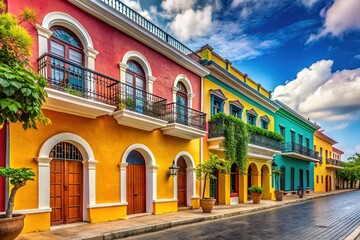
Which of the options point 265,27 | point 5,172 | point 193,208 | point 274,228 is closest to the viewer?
point 5,172

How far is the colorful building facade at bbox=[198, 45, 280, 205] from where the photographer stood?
51.7 ft

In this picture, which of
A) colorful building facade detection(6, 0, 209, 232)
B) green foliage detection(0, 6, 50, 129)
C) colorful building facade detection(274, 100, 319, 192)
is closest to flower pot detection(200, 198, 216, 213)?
colorful building facade detection(6, 0, 209, 232)

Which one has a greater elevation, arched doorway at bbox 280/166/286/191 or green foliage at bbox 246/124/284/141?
green foliage at bbox 246/124/284/141

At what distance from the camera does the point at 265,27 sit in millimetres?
12391

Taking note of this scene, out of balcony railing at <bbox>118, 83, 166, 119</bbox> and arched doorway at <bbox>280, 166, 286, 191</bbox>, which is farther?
arched doorway at <bbox>280, 166, 286, 191</bbox>

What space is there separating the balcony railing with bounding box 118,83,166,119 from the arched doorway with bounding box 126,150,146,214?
1685 millimetres

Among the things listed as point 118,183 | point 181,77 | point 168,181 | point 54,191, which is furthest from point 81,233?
point 181,77

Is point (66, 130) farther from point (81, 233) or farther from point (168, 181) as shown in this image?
point (168, 181)

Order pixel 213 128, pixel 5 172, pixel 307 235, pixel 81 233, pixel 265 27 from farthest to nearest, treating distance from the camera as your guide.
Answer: pixel 213 128
pixel 265 27
pixel 307 235
pixel 81 233
pixel 5 172

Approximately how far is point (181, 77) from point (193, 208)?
6072 millimetres

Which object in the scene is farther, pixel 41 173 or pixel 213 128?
pixel 213 128

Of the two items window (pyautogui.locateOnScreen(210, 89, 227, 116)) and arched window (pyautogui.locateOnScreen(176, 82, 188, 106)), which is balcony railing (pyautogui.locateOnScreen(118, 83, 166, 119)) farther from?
window (pyautogui.locateOnScreen(210, 89, 227, 116))

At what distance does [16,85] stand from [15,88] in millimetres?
65

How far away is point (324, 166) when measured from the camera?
126 feet
